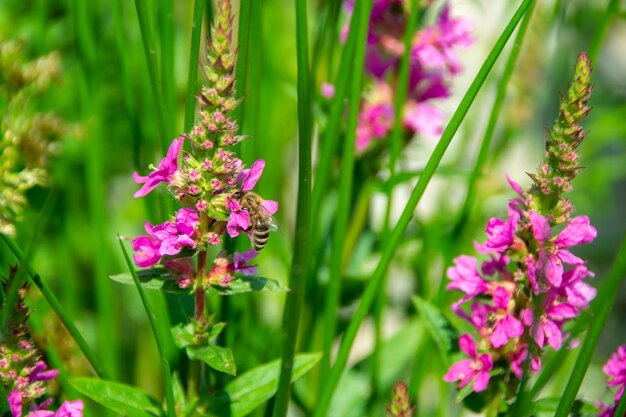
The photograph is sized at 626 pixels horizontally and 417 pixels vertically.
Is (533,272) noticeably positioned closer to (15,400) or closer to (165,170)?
(165,170)

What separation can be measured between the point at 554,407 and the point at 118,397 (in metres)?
0.43

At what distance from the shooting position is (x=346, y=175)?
2.90 ft

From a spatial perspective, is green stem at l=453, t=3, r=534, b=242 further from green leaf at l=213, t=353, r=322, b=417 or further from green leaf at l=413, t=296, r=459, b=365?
green leaf at l=213, t=353, r=322, b=417

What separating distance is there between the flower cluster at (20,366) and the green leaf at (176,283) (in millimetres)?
96

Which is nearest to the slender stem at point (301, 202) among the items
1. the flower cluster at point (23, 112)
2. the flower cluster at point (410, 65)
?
the flower cluster at point (23, 112)

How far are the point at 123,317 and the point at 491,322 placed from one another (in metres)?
1.24

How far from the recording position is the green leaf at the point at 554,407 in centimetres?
79

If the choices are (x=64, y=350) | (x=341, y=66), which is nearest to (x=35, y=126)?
(x=64, y=350)

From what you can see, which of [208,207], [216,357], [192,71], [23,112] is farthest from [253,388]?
[23,112]

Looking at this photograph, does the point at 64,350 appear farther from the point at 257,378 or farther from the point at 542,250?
the point at 542,250

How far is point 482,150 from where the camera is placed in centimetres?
89

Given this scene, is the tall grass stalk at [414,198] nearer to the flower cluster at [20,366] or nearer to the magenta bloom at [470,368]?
the magenta bloom at [470,368]

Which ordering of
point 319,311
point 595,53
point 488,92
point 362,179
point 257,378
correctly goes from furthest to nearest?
point 488,92
point 362,179
point 319,311
point 595,53
point 257,378

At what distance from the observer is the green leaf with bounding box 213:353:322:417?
784 millimetres
